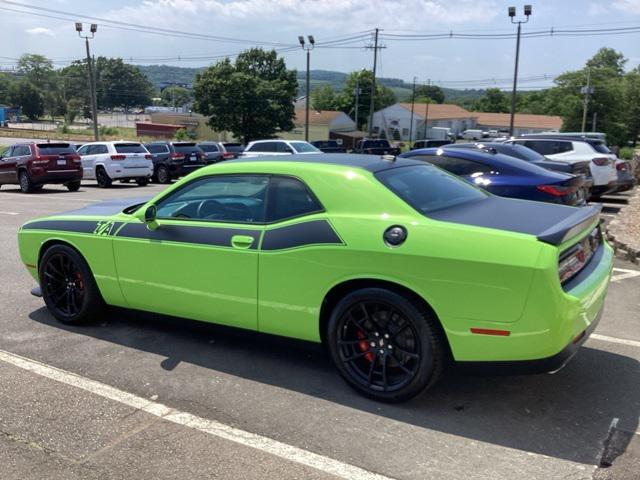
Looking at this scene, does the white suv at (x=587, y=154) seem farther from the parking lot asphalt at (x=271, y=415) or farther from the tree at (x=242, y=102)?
the tree at (x=242, y=102)

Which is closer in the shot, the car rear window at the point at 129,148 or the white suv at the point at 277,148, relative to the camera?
the car rear window at the point at 129,148

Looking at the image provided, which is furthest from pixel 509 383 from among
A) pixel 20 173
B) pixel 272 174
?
pixel 20 173

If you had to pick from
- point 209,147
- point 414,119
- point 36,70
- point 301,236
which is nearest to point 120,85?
point 36,70

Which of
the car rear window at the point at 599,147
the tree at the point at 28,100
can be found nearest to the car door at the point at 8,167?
the car rear window at the point at 599,147

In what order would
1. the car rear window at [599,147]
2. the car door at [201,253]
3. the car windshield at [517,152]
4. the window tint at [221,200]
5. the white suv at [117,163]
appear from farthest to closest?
1. the white suv at [117,163]
2. the car rear window at [599,147]
3. the car windshield at [517,152]
4. the window tint at [221,200]
5. the car door at [201,253]

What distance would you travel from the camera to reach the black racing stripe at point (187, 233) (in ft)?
13.9

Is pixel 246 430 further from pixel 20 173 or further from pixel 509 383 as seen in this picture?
pixel 20 173

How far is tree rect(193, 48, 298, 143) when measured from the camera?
207 feet

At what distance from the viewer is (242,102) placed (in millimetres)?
63156

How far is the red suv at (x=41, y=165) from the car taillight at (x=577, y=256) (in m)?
17.7

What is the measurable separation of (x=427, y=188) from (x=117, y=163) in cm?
1868

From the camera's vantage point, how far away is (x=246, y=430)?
3496 millimetres

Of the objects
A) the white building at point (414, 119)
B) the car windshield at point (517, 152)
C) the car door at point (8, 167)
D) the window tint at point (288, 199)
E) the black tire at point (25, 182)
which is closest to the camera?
the window tint at point (288, 199)

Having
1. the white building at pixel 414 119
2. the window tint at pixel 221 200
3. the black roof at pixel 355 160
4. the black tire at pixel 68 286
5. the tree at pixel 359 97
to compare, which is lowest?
the black tire at pixel 68 286
